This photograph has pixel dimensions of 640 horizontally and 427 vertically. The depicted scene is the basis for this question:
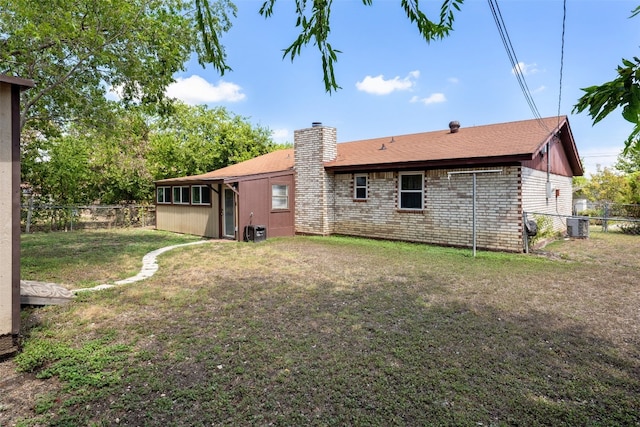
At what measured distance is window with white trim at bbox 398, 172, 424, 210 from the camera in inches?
458

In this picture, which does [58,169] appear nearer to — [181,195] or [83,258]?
[181,195]

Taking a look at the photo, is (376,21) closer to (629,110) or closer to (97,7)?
(629,110)

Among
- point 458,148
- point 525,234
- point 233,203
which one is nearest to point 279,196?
point 233,203

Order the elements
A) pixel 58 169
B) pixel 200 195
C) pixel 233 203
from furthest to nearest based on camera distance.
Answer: pixel 58 169, pixel 200 195, pixel 233 203

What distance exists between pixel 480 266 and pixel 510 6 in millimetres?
5200

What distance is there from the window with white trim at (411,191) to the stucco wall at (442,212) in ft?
0.55

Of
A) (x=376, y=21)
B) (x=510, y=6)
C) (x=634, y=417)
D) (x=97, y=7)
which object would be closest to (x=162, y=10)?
(x=97, y=7)

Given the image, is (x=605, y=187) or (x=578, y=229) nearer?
(x=578, y=229)

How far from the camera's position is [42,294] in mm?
5121

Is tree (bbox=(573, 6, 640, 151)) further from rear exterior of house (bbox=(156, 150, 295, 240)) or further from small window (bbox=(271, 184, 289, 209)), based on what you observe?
small window (bbox=(271, 184, 289, 209))

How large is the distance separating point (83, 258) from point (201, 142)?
682 inches

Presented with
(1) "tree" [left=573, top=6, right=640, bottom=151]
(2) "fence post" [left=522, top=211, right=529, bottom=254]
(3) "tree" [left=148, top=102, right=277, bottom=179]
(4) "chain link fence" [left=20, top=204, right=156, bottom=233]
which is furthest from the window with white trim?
(3) "tree" [left=148, top=102, right=277, bottom=179]

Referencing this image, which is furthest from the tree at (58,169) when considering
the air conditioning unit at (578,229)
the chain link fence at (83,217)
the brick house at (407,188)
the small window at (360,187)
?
the air conditioning unit at (578,229)

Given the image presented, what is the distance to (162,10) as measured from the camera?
8.94 metres
